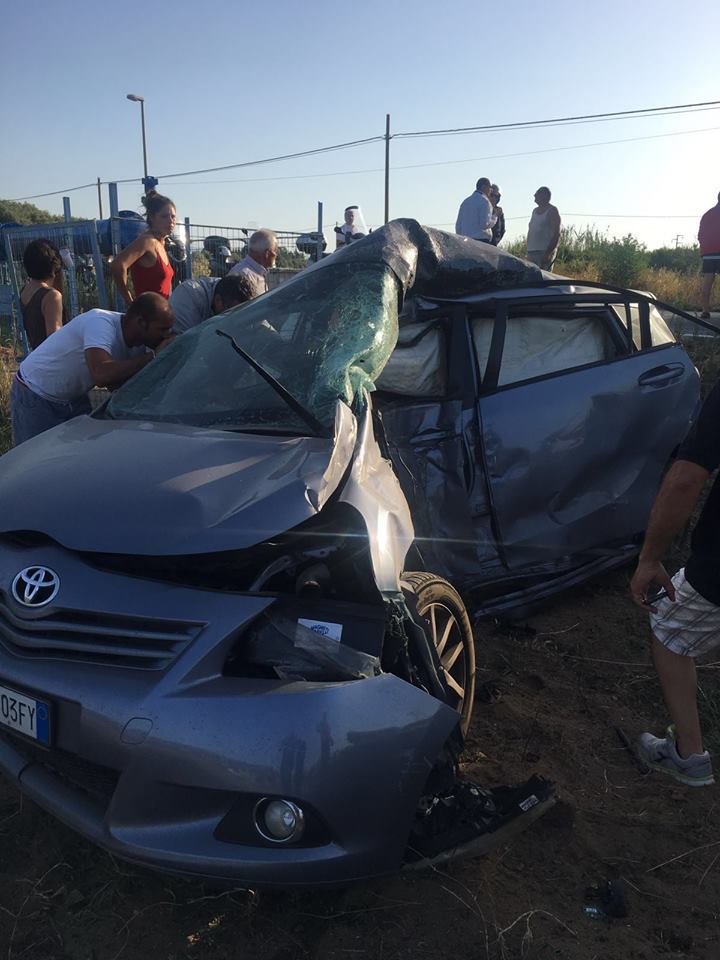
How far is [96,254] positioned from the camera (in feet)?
29.9

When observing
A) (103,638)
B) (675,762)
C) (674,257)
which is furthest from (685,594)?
(674,257)

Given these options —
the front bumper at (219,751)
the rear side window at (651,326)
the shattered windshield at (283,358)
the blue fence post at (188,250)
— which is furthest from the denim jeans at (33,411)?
the blue fence post at (188,250)

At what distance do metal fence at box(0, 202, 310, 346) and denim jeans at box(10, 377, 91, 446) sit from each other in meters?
5.01

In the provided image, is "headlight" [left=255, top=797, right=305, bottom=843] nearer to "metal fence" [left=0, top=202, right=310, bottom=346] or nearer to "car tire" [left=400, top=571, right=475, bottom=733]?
"car tire" [left=400, top=571, right=475, bottom=733]

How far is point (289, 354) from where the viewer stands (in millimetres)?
3055

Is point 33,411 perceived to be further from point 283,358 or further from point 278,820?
point 278,820

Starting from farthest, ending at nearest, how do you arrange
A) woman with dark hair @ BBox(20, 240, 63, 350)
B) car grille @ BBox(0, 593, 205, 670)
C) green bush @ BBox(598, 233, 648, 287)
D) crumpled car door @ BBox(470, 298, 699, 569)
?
green bush @ BBox(598, 233, 648, 287)
woman with dark hair @ BBox(20, 240, 63, 350)
crumpled car door @ BBox(470, 298, 699, 569)
car grille @ BBox(0, 593, 205, 670)

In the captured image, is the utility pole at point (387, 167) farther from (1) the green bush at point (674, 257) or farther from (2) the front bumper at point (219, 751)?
(2) the front bumper at point (219, 751)

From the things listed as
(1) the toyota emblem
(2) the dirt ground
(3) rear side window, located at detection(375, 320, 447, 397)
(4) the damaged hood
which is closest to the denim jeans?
(4) the damaged hood

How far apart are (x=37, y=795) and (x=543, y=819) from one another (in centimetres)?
153

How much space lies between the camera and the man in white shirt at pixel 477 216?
34.9 ft

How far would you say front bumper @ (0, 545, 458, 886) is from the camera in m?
1.81

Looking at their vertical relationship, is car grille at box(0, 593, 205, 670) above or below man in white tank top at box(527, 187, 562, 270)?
below

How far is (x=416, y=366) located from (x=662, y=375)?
1387mm
